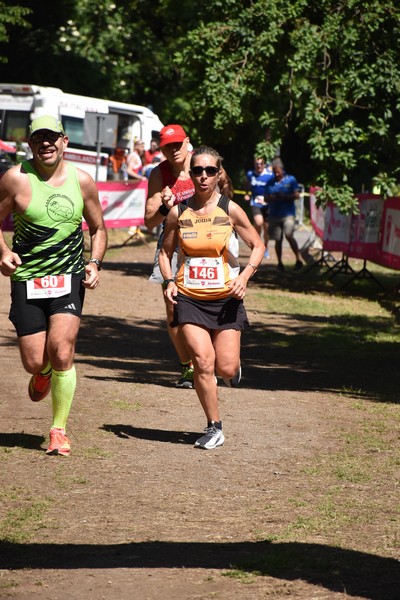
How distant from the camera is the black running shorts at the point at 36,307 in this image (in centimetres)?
770

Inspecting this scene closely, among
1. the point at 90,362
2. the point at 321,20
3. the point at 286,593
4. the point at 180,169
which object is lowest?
the point at 90,362

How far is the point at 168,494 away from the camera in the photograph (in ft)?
22.7

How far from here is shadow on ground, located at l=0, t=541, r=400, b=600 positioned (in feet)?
17.4

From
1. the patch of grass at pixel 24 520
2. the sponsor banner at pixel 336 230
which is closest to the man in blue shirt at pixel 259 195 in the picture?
the sponsor banner at pixel 336 230

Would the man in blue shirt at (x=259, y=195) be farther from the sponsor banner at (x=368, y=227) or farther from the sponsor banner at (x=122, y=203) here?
the sponsor banner at (x=122, y=203)

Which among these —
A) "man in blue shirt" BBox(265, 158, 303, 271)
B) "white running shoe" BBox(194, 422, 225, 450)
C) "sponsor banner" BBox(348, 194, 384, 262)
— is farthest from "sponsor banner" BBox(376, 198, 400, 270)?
"white running shoe" BBox(194, 422, 225, 450)

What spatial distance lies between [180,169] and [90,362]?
3017 mm

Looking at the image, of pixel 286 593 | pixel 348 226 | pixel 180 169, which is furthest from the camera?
pixel 348 226

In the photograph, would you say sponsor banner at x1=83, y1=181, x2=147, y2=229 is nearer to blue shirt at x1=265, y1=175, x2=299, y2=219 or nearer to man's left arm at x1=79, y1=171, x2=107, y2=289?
blue shirt at x1=265, y1=175, x2=299, y2=219

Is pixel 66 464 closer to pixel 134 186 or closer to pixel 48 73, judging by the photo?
pixel 134 186

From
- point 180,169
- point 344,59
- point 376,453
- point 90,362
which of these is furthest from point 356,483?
point 344,59

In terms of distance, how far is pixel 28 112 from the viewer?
32281 millimetres

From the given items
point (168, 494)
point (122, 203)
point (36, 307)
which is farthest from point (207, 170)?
point (122, 203)

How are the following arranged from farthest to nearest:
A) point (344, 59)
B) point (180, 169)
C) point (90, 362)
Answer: point (344, 59), point (90, 362), point (180, 169)
